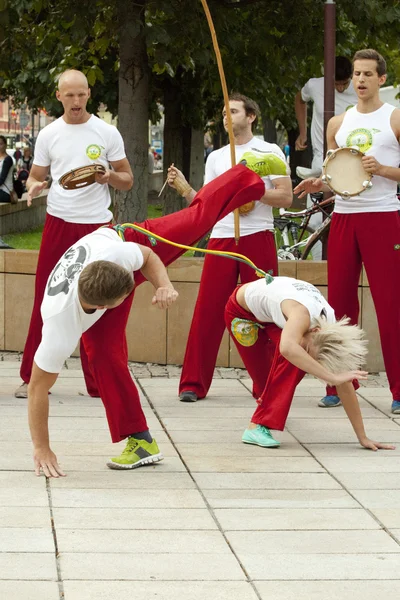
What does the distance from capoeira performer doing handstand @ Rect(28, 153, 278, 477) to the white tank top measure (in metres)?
1.35

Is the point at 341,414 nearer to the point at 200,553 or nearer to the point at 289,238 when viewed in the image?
the point at 200,553

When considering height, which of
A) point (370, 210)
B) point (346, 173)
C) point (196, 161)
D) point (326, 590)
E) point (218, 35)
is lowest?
point (326, 590)

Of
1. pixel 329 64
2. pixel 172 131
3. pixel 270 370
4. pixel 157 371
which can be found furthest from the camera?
pixel 172 131

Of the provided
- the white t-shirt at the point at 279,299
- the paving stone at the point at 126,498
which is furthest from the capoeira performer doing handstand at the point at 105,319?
the white t-shirt at the point at 279,299

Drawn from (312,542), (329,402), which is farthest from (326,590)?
(329,402)

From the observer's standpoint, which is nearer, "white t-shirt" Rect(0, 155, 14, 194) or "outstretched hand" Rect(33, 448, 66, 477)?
"outstretched hand" Rect(33, 448, 66, 477)

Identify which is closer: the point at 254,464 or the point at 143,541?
the point at 143,541

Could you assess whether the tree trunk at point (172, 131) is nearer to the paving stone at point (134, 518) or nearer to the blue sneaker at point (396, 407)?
the blue sneaker at point (396, 407)

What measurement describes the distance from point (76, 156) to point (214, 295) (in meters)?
1.21

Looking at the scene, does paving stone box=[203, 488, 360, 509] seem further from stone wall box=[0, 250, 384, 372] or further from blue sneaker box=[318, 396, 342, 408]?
stone wall box=[0, 250, 384, 372]

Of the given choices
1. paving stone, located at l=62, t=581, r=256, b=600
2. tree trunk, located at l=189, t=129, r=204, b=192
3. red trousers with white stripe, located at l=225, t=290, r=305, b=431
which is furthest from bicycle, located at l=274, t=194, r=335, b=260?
tree trunk, located at l=189, t=129, r=204, b=192

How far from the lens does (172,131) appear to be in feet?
66.4

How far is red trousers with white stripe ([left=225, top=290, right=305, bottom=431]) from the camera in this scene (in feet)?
20.6

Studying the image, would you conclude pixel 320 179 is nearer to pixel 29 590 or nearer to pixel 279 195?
pixel 279 195
